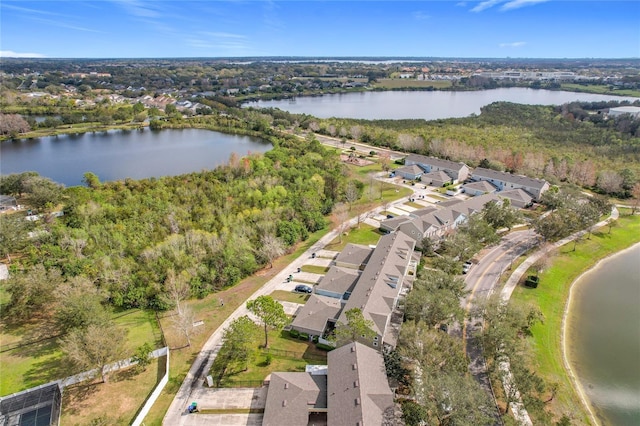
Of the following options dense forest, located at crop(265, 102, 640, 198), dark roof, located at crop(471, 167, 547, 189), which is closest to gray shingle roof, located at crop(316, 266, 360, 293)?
dark roof, located at crop(471, 167, 547, 189)

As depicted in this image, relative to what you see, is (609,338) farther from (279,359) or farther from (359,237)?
(279,359)

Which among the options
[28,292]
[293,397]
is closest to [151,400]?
[293,397]

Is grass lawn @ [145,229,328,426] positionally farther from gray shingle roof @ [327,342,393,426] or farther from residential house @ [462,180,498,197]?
residential house @ [462,180,498,197]

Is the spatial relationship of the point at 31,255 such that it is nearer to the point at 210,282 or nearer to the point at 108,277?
the point at 108,277

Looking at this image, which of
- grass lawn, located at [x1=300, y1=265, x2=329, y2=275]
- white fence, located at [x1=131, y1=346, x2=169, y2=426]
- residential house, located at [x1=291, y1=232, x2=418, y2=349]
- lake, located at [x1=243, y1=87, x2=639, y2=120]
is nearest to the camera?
white fence, located at [x1=131, y1=346, x2=169, y2=426]

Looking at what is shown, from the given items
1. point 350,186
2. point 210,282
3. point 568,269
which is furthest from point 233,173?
point 568,269

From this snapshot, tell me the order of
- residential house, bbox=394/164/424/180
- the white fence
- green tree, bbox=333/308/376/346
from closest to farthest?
the white fence, green tree, bbox=333/308/376/346, residential house, bbox=394/164/424/180
